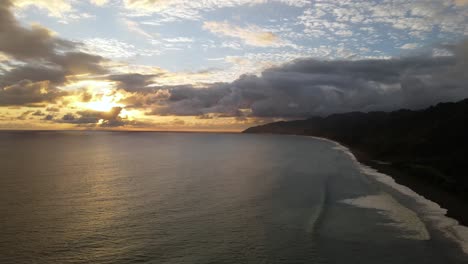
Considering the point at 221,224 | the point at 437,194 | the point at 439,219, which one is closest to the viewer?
the point at 221,224

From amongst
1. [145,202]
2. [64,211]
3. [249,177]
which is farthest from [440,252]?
[249,177]

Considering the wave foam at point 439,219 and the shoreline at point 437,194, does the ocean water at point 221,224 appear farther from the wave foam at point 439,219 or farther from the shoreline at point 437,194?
the shoreline at point 437,194

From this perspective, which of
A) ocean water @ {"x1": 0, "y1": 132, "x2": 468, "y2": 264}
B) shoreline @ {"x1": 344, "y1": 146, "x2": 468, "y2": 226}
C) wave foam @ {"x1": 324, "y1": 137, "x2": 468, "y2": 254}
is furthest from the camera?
shoreline @ {"x1": 344, "y1": 146, "x2": 468, "y2": 226}

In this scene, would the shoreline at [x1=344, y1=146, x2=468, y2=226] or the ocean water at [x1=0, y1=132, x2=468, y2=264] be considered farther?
the shoreline at [x1=344, y1=146, x2=468, y2=226]

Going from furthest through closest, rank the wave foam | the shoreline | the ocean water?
the shoreline
the wave foam
the ocean water

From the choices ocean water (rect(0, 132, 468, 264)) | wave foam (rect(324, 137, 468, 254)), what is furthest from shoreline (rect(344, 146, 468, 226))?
ocean water (rect(0, 132, 468, 264))

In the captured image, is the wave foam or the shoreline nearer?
the wave foam

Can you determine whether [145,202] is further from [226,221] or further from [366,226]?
[366,226]

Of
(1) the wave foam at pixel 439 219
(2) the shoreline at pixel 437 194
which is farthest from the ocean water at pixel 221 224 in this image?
(2) the shoreline at pixel 437 194

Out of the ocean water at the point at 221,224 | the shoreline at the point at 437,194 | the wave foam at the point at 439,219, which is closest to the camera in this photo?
the ocean water at the point at 221,224

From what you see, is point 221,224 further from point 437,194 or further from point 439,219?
point 437,194

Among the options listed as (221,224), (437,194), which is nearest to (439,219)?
(437,194)

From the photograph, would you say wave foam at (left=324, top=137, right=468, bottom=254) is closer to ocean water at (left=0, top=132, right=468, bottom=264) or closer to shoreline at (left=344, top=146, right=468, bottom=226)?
ocean water at (left=0, top=132, right=468, bottom=264)
